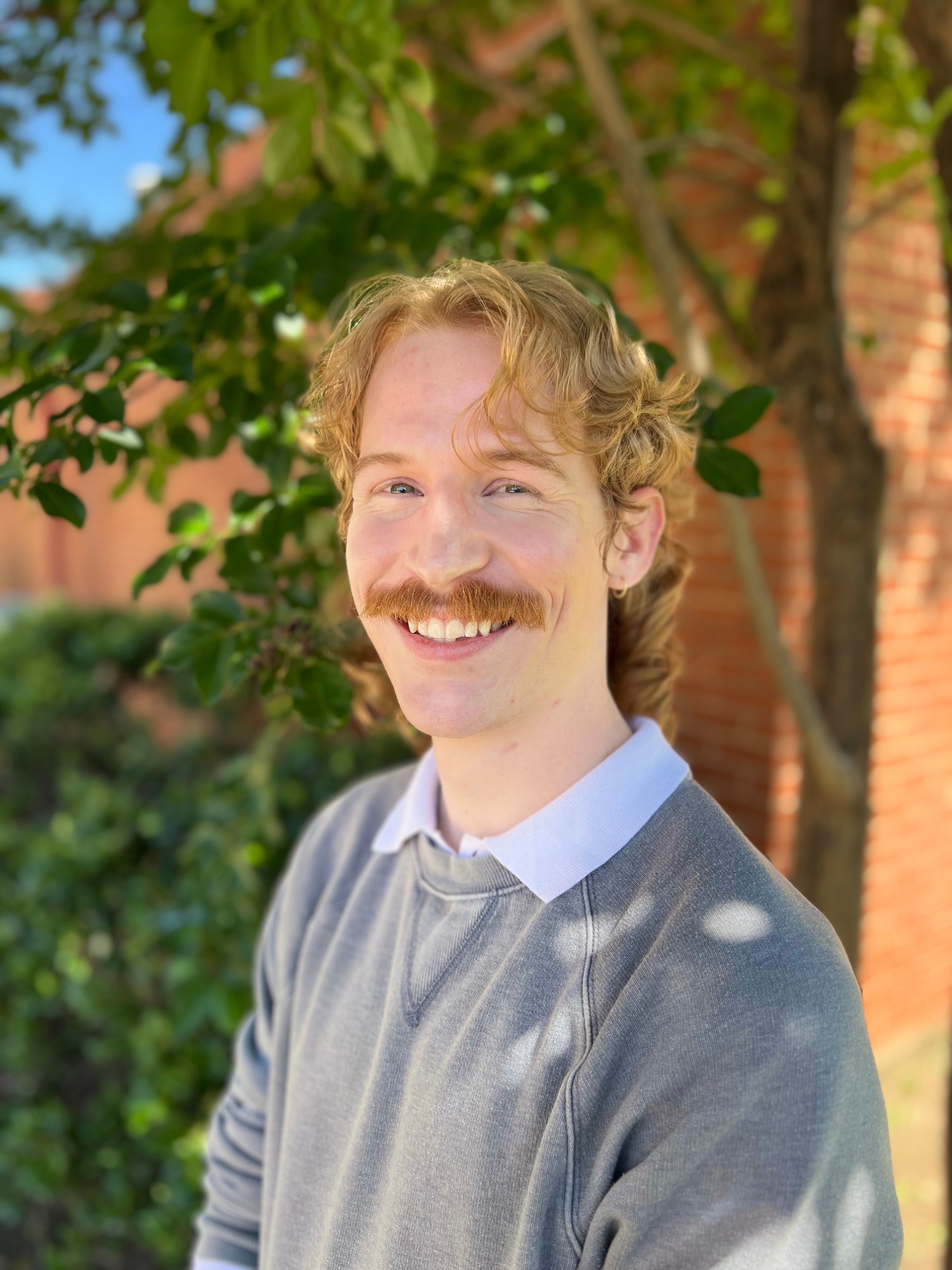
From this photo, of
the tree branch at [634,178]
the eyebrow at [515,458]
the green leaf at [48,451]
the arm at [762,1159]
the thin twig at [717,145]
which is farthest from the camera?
the thin twig at [717,145]

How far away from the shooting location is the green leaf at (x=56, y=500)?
129 cm

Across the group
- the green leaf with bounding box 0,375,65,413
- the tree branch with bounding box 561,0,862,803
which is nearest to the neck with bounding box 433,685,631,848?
the green leaf with bounding box 0,375,65,413

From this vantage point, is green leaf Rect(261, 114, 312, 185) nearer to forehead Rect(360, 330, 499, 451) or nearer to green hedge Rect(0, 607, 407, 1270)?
forehead Rect(360, 330, 499, 451)

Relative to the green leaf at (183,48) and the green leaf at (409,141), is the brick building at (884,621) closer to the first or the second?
the green leaf at (409,141)

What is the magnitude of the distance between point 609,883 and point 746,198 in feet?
5.94

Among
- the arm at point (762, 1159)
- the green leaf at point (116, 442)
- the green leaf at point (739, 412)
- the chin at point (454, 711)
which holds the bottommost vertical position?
the arm at point (762, 1159)

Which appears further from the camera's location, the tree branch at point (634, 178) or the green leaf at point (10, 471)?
the tree branch at point (634, 178)

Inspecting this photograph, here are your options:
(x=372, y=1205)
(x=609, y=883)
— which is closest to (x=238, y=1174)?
(x=372, y=1205)

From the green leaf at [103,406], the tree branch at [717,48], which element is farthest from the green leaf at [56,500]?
the tree branch at [717,48]

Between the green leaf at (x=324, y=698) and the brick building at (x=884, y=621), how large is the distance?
1975 mm

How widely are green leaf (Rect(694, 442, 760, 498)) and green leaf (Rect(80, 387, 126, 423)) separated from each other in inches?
32.7

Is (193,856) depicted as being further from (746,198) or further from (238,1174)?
(746,198)

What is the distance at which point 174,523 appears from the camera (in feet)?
Result: 5.03

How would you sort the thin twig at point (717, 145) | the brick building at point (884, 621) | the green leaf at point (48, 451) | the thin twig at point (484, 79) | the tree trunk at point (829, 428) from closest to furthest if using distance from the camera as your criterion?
the green leaf at point (48, 451) < the tree trunk at point (829, 428) < the thin twig at point (717, 145) < the thin twig at point (484, 79) < the brick building at point (884, 621)
